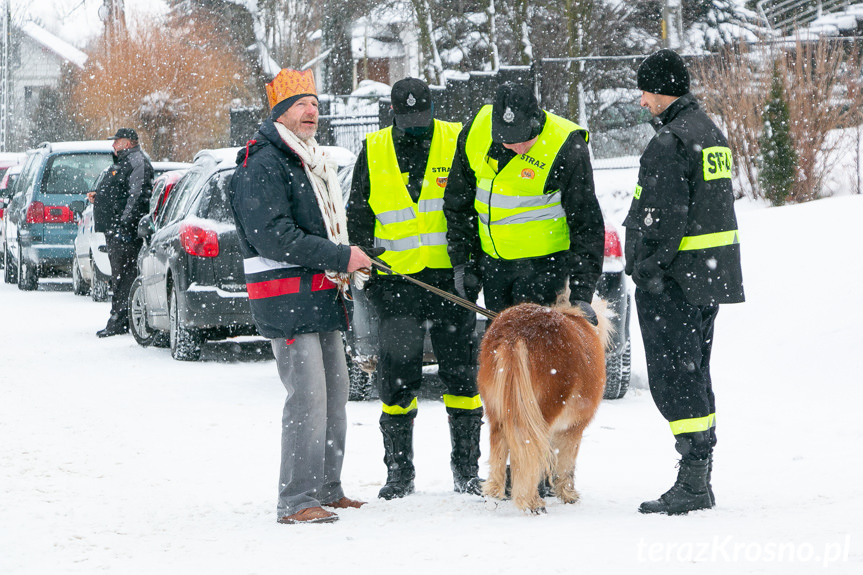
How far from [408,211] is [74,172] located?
11.9 meters

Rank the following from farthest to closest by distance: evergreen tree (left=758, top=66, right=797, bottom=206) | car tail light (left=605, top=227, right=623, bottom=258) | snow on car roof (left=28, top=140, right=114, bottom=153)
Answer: snow on car roof (left=28, top=140, right=114, bottom=153), evergreen tree (left=758, top=66, right=797, bottom=206), car tail light (left=605, top=227, right=623, bottom=258)

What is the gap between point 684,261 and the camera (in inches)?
180

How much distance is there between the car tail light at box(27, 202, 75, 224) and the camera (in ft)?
52.5

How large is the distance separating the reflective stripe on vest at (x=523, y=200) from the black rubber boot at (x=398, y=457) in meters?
0.95

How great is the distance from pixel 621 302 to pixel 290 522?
338 centimetres

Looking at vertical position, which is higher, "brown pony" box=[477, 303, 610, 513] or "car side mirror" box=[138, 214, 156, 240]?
"car side mirror" box=[138, 214, 156, 240]

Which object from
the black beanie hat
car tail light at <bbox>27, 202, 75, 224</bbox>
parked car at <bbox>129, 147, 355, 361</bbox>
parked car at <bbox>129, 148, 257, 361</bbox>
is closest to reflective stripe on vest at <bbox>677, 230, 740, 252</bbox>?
the black beanie hat

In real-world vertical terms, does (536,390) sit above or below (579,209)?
below

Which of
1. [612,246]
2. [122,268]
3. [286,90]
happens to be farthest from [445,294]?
[122,268]

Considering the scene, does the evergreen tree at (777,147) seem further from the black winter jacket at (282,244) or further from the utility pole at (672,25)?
the black winter jacket at (282,244)

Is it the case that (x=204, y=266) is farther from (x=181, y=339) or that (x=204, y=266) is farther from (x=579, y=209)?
(x=579, y=209)

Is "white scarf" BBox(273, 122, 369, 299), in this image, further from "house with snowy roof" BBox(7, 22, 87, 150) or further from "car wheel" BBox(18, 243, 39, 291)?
"house with snowy roof" BBox(7, 22, 87, 150)

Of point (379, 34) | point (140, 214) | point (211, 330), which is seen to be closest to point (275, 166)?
point (211, 330)

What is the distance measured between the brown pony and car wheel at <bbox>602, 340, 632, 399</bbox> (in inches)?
113
